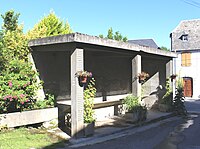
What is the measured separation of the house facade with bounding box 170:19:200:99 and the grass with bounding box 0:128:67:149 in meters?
20.2

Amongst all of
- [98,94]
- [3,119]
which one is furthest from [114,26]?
[3,119]

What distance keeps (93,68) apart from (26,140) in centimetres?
485

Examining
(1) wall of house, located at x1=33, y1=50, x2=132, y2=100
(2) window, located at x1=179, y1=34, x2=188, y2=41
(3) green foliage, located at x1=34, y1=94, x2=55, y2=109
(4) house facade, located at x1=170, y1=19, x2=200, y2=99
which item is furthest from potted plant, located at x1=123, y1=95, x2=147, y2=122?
(2) window, located at x1=179, y1=34, x2=188, y2=41

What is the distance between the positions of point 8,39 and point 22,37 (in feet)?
1.53

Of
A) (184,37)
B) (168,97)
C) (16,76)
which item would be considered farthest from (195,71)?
(16,76)

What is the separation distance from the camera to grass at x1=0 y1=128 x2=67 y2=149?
6527 millimetres

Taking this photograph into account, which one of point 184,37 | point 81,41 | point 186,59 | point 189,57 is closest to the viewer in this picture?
point 81,41

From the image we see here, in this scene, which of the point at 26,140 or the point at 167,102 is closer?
the point at 26,140

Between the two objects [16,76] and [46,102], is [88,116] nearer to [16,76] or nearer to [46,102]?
[46,102]

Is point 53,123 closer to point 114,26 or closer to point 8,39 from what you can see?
point 8,39

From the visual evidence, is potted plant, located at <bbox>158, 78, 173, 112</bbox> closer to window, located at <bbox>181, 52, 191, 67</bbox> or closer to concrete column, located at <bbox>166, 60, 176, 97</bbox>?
concrete column, located at <bbox>166, 60, 176, 97</bbox>

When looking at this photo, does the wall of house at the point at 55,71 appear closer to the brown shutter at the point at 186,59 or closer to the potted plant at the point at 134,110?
the potted plant at the point at 134,110

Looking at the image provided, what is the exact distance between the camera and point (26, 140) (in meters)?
6.95

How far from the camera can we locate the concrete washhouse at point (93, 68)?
24.7 feet
